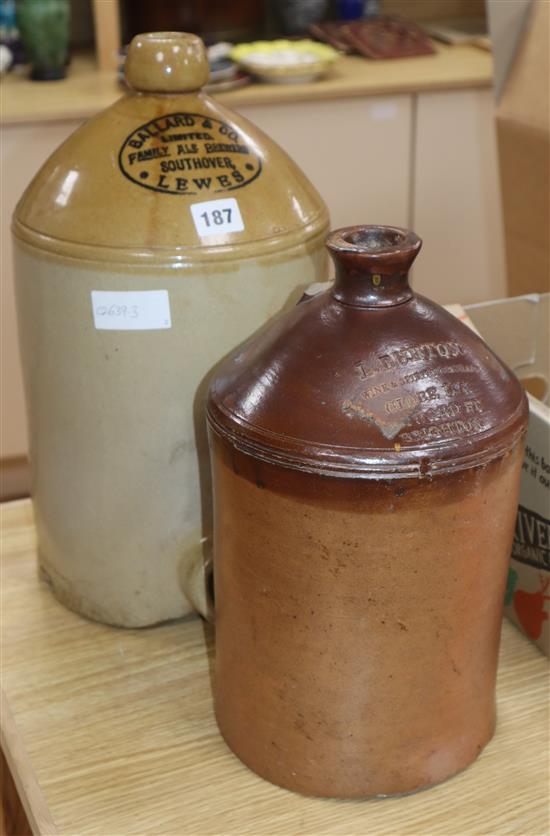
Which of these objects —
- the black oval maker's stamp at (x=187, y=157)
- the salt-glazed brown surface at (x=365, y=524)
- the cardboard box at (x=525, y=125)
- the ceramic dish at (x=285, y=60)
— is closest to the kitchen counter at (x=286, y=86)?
the ceramic dish at (x=285, y=60)

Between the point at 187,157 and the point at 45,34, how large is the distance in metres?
1.52

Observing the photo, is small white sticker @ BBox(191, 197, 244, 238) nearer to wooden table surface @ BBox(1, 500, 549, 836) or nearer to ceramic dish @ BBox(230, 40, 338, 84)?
wooden table surface @ BBox(1, 500, 549, 836)

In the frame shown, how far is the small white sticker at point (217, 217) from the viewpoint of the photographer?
81cm

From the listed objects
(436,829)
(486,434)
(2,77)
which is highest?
(486,434)

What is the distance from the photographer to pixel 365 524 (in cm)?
65

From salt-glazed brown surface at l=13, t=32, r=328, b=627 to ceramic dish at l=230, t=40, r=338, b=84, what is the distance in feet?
4.34

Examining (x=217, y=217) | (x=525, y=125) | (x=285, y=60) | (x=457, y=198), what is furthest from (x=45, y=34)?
(x=217, y=217)

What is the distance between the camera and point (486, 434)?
656 mm

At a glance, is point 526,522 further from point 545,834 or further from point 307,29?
point 307,29

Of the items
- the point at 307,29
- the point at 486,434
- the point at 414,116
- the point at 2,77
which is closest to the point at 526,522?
the point at 486,434

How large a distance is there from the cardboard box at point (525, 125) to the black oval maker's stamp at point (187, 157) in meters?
0.31

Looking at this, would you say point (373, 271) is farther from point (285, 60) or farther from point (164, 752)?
point (285, 60)

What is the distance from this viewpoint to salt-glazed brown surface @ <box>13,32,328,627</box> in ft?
2.66

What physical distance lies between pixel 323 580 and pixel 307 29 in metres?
2.15
